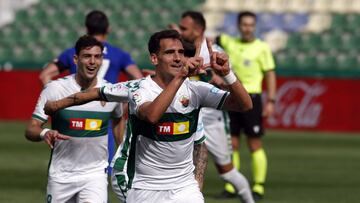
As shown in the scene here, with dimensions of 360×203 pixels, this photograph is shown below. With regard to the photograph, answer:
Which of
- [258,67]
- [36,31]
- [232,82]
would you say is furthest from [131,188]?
[36,31]

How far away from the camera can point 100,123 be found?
8.26 meters

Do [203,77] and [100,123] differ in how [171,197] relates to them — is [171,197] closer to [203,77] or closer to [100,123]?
[100,123]

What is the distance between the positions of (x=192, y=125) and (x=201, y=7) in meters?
20.9

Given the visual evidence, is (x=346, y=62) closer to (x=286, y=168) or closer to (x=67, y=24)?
(x=67, y=24)

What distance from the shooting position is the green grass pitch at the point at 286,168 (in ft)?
39.9

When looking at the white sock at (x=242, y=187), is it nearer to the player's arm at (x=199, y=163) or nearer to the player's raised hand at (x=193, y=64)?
the player's arm at (x=199, y=163)

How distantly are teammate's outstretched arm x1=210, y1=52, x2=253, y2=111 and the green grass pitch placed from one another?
476 cm

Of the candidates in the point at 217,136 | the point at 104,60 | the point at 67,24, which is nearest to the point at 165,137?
the point at 104,60

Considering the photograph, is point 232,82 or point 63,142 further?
point 63,142

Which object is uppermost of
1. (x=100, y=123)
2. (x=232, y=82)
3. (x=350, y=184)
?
(x=232, y=82)

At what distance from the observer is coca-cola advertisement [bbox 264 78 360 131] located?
2164 centimetres

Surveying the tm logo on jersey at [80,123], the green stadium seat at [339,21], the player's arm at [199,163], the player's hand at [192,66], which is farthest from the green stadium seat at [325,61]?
the player's hand at [192,66]

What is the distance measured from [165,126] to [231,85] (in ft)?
1.89

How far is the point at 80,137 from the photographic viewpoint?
26.8 feet
